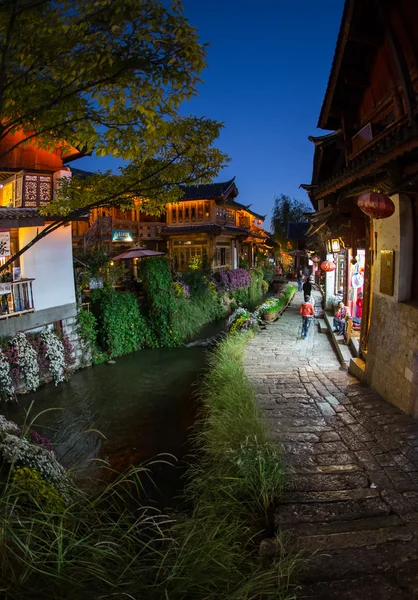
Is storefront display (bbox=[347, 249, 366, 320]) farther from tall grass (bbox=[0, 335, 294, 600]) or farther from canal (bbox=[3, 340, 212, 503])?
tall grass (bbox=[0, 335, 294, 600])

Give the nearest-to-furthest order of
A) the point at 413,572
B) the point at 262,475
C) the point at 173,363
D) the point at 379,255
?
1. the point at 413,572
2. the point at 262,475
3. the point at 379,255
4. the point at 173,363

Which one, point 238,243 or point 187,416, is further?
point 238,243

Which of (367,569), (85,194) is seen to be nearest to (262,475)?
(367,569)

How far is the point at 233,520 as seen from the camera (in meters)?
3.95

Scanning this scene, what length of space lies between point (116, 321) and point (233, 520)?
476 inches

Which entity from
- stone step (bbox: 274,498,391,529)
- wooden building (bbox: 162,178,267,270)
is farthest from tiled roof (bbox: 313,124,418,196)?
wooden building (bbox: 162,178,267,270)

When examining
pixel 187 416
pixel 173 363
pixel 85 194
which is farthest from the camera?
pixel 173 363

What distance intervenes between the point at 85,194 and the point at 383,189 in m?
5.22

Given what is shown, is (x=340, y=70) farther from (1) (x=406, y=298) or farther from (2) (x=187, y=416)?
(2) (x=187, y=416)

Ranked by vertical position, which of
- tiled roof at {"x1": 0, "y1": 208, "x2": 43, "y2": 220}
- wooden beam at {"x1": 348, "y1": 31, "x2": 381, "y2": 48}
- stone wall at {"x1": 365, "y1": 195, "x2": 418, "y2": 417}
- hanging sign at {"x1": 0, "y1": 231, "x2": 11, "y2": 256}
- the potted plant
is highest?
wooden beam at {"x1": 348, "y1": 31, "x2": 381, "y2": 48}

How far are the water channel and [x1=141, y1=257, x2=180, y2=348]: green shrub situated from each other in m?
1.89

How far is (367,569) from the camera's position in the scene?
3188 millimetres

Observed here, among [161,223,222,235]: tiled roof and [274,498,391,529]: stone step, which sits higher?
[161,223,222,235]: tiled roof

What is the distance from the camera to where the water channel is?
7516mm
